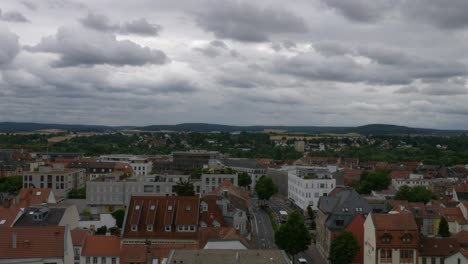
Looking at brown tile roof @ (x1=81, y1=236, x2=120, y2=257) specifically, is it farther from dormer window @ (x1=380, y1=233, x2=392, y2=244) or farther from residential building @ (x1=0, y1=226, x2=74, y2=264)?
dormer window @ (x1=380, y1=233, x2=392, y2=244)

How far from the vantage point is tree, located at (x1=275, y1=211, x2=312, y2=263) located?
197ft

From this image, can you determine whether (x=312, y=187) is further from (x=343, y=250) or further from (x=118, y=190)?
(x=343, y=250)

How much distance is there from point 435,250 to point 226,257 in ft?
81.9

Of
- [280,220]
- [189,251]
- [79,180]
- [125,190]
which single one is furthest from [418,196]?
[79,180]

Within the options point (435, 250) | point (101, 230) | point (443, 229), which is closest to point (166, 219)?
point (101, 230)

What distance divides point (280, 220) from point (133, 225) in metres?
33.2

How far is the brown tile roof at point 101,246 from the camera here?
49969mm

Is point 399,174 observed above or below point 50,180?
below

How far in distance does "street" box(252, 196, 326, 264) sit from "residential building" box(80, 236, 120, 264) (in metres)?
20.4

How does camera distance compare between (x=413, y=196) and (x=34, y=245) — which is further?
(x=413, y=196)

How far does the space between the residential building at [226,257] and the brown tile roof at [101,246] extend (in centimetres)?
969

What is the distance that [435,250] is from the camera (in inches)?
2218

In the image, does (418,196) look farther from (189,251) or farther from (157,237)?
(189,251)

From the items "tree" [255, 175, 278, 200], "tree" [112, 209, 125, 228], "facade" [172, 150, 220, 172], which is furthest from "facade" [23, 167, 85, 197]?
"facade" [172, 150, 220, 172]
